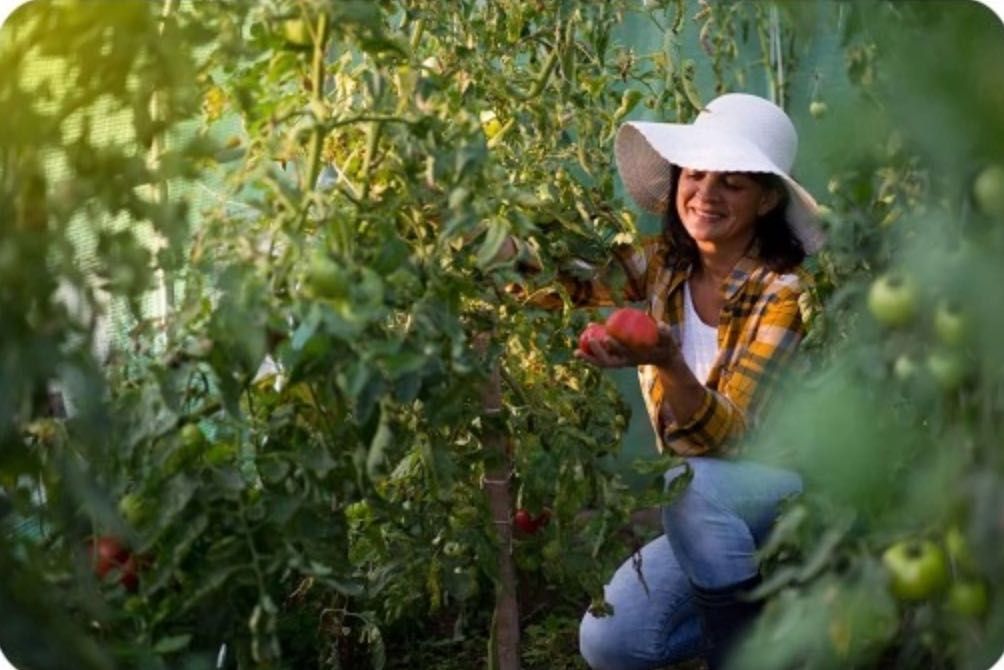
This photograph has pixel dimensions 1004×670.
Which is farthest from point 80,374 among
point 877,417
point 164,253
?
point 877,417

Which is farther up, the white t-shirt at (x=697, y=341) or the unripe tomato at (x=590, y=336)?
the unripe tomato at (x=590, y=336)

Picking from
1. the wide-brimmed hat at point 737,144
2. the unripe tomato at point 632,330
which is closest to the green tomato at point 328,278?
the unripe tomato at point 632,330

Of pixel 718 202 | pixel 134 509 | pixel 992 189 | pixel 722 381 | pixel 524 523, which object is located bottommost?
pixel 524 523

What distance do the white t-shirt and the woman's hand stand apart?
0.31m

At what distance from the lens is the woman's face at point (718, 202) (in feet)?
7.74

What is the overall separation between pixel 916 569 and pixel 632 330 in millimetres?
705

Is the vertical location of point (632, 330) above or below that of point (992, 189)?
below

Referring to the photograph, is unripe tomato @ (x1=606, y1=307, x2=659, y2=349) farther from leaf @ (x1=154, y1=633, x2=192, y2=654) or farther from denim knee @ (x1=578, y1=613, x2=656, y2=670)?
leaf @ (x1=154, y1=633, x2=192, y2=654)

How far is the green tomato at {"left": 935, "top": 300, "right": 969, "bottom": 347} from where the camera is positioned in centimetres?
135

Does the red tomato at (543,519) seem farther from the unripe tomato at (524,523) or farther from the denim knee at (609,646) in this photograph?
the denim knee at (609,646)

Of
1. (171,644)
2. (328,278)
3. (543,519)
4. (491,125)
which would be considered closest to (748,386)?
(543,519)

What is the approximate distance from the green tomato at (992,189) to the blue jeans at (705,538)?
866 millimetres

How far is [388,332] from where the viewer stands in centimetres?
182

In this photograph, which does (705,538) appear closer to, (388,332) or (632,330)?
(632,330)
